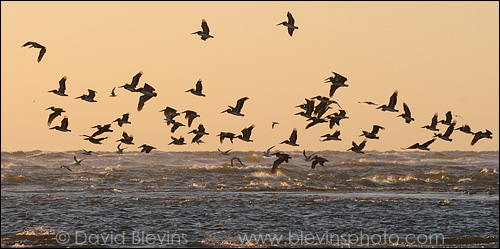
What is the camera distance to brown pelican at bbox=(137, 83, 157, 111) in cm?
2595

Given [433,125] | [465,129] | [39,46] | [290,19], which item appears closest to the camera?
[39,46]

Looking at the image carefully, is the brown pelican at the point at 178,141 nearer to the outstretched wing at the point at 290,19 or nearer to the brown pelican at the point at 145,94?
the brown pelican at the point at 145,94

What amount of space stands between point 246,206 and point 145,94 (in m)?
10.1

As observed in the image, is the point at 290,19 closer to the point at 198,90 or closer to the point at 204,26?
the point at 204,26

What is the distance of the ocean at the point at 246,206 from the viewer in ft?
87.1

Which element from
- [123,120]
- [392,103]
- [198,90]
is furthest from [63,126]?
[392,103]

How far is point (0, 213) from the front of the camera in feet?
104

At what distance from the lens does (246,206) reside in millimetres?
34656

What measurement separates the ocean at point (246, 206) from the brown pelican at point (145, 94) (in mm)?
4400

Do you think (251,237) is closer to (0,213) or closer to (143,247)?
(143,247)

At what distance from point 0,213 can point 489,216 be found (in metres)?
19.4

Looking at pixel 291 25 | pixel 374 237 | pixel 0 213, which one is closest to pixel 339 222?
pixel 374 237

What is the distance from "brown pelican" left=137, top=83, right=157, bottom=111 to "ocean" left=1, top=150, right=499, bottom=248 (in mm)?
4400

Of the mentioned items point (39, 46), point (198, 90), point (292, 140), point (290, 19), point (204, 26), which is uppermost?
point (290, 19)
